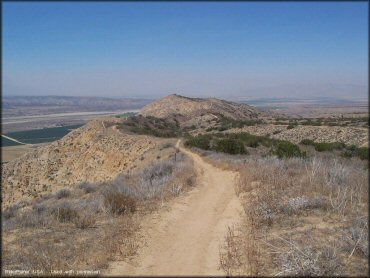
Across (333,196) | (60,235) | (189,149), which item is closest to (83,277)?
(60,235)

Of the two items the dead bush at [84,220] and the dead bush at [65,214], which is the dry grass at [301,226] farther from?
the dead bush at [65,214]

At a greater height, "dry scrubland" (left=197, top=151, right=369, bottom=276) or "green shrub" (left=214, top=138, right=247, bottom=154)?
"dry scrubland" (left=197, top=151, right=369, bottom=276)

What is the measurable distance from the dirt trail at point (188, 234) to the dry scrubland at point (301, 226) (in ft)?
1.01

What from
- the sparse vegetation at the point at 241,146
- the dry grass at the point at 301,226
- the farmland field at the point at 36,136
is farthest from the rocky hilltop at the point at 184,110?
the dry grass at the point at 301,226

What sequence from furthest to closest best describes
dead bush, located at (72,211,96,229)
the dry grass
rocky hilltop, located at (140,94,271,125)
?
rocky hilltop, located at (140,94,271,125) < dead bush, located at (72,211,96,229) < the dry grass

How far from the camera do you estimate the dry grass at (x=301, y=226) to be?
17.3ft

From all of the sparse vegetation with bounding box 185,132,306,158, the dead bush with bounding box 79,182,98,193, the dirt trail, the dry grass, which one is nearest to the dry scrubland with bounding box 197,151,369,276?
the dry grass

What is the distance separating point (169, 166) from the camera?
19.4m

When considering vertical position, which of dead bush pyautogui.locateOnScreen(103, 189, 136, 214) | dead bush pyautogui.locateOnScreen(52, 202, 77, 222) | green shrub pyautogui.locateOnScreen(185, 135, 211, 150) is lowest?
green shrub pyautogui.locateOnScreen(185, 135, 211, 150)

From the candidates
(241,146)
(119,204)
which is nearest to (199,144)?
(241,146)

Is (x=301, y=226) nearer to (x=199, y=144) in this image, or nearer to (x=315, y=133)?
(x=199, y=144)

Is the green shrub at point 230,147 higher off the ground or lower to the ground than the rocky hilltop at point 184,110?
lower

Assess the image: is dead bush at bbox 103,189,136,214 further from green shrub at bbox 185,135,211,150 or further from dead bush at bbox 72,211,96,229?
green shrub at bbox 185,135,211,150

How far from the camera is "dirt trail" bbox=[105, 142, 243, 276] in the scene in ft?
18.8
